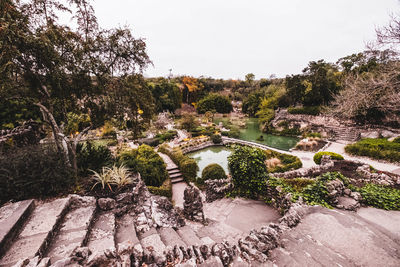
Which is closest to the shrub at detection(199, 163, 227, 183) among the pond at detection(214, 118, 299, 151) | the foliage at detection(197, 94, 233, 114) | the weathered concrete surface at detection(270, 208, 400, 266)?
the weathered concrete surface at detection(270, 208, 400, 266)

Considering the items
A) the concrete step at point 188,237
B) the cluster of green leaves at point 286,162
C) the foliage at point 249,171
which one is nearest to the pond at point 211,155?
the cluster of green leaves at point 286,162

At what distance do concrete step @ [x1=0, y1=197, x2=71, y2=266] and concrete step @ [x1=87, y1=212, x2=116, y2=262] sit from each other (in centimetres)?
64

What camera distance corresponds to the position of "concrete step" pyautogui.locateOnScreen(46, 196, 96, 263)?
2.51 meters

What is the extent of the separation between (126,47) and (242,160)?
571 cm

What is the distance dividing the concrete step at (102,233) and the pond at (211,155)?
30.0 feet

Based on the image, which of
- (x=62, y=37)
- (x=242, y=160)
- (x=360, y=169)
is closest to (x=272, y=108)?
(x=360, y=169)

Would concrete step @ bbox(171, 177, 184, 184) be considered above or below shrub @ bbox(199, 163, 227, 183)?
below

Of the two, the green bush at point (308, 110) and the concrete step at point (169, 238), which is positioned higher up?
the green bush at point (308, 110)

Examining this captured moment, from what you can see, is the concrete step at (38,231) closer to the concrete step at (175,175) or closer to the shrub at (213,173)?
the concrete step at (175,175)

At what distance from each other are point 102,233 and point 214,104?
36933 millimetres

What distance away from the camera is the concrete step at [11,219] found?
239 centimetres

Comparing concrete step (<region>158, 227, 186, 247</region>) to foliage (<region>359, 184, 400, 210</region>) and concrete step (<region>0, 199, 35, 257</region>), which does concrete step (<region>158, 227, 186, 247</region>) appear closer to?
concrete step (<region>0, 199, 35, 257</region>)

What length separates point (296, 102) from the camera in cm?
2703

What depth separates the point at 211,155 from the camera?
49.1ft
